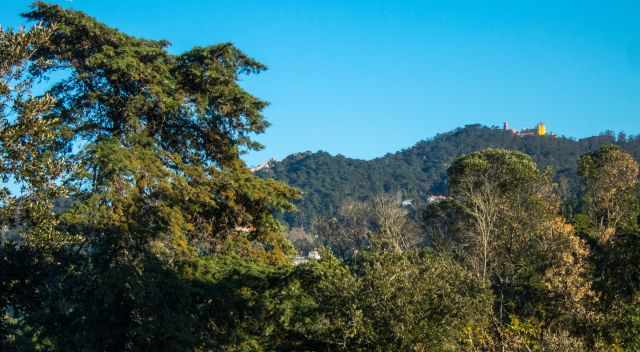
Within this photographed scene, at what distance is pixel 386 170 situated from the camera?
17362cm

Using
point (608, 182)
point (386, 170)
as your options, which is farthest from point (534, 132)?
point (608, 182)

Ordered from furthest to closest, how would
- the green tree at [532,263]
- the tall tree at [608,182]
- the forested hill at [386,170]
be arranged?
the forested hill at [386,170], the tall tree at [608,182], the green tree at [532,263]

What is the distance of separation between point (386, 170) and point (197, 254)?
6277 inches

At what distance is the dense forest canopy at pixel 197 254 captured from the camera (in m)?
10.4

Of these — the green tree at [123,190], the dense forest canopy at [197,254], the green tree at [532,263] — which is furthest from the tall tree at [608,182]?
the green tree at [123,190]

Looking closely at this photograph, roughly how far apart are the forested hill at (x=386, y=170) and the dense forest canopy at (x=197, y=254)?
108657 millimetres

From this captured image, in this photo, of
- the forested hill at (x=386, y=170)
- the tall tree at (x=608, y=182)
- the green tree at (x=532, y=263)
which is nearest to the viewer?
the green tree at (x=532, y=263)

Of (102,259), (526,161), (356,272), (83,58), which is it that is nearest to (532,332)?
(356,272)

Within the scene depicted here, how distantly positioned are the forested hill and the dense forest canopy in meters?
109

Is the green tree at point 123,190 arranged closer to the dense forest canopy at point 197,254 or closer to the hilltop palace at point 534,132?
the dense forest canopy at point 197,254

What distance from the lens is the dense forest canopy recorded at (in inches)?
410

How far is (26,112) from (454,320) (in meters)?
7.13

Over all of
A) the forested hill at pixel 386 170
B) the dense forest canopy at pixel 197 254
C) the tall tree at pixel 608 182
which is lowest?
the dense forest canopy at pixel 197 254

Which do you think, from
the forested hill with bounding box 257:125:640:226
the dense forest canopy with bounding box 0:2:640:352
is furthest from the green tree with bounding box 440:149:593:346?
the forested hill with bounding box 257:125:640:226
